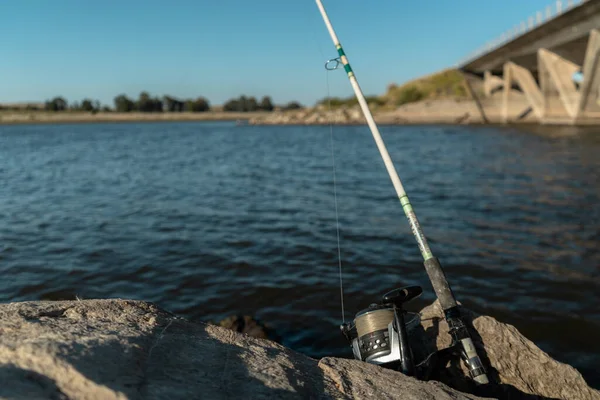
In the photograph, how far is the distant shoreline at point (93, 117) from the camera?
142 metres

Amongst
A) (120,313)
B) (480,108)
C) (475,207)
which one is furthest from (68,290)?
(480,108)

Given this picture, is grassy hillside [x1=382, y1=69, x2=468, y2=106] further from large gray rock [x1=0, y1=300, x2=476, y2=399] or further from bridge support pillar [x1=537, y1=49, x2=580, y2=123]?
large gray rock [x1=0, y1=300, x2=476, y2=399]

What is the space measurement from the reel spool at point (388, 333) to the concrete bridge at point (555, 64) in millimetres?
36143

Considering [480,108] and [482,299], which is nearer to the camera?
[482,299]

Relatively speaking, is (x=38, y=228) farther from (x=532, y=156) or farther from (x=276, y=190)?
(x=532, y=156)

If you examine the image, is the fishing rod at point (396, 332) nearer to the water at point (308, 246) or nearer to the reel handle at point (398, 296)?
the reel handle at point (398, 296)

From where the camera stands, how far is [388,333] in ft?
12.5

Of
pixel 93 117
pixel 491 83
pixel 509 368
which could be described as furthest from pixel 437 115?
pixel 93 117

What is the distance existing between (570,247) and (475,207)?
4.06 meters

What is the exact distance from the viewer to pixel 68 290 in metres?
7.57

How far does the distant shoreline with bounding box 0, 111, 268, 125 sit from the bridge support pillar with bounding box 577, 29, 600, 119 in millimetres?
105814

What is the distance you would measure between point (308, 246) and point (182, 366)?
24.0 feet

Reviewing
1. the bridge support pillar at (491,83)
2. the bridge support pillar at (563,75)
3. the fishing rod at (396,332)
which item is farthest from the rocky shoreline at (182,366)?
the bridge support pillar at (491,83)

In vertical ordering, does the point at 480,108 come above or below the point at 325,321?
above
